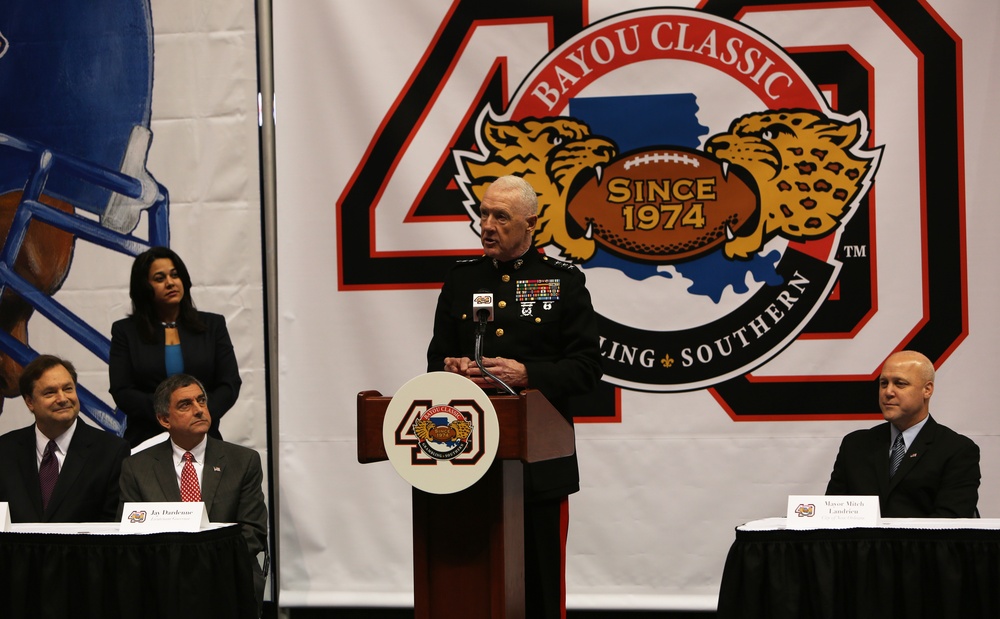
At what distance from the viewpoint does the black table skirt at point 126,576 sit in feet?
9.91

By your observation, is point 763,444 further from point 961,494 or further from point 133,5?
point 133,5

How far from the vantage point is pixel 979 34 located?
4391 millimetres

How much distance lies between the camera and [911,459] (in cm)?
358

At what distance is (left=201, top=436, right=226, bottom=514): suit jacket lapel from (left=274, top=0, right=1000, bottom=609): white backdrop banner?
3.35ft

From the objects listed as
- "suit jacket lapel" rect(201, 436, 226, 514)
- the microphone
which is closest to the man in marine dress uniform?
the microphone

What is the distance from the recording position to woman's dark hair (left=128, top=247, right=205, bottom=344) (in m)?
4.15

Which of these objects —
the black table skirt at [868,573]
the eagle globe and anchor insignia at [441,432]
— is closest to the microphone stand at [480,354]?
the eagle globe and anchor insignia at [441,432]

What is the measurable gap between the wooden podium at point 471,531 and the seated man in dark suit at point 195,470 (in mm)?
1070

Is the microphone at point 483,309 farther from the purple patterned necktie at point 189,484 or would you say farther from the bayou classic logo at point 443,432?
the purple patterned necktie at point 189,484

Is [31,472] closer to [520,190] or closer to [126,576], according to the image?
[126,576]

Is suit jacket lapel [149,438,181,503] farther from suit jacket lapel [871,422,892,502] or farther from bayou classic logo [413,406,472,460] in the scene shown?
suit jacket lapel [871,422,892,502]

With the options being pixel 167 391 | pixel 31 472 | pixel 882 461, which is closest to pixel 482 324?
pixel 167 391

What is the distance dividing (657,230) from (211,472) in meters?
1.97

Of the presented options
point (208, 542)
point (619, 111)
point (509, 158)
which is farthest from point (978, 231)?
Result: point (208, 542)
